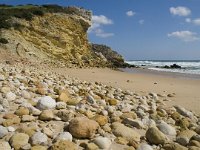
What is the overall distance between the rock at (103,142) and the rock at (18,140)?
2.42ft

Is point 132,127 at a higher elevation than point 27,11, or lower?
lower

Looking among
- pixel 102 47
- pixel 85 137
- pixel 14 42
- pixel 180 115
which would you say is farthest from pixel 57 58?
pixel 102 47

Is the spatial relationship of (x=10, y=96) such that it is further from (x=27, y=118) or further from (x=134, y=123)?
(x=134, y=123)

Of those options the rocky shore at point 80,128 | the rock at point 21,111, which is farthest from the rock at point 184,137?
the rock at point 21,111

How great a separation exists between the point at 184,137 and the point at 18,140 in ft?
6.34

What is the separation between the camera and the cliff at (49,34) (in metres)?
22.7

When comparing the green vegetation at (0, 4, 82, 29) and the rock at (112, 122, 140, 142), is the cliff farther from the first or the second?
the rock at (112, 122, 140, 142)

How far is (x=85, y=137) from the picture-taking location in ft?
12.1

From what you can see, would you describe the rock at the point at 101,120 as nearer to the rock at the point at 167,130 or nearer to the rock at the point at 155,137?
the rock at the point at 155,137

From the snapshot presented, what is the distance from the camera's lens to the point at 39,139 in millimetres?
3463

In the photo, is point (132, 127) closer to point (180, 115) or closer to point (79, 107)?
point (79, 107)

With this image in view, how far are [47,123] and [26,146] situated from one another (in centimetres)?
79

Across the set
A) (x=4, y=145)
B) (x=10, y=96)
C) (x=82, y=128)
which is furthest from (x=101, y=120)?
(x=10, y=96)

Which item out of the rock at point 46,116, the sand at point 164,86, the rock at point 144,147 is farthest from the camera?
the sand at point 164,86
